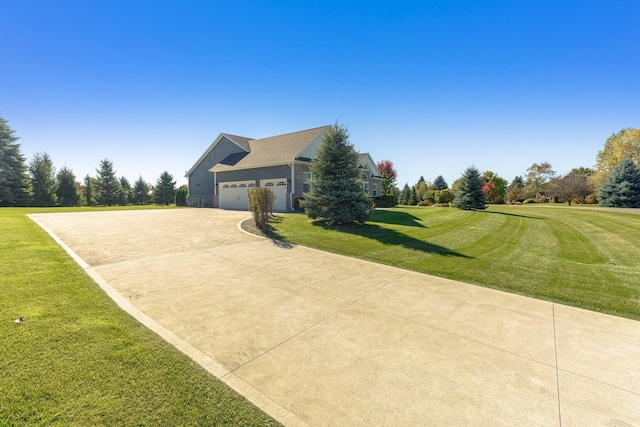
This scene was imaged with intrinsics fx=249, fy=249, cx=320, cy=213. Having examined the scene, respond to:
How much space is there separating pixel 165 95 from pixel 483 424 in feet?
65.7

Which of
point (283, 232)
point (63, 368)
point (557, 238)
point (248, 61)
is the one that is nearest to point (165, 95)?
point (248, 61)

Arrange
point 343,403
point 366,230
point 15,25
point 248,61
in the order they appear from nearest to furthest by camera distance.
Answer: point 343,403 < point 15,25 < point 366,230 < point 248,61

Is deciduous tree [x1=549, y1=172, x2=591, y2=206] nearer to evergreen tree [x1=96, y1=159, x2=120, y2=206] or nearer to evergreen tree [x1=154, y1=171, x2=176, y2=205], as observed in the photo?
evergreen tree [x1=154, y1=171, x2=176, y2=205]

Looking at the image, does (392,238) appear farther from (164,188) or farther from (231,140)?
(164,188)

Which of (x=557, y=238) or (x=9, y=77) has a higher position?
(x=9, y=77)

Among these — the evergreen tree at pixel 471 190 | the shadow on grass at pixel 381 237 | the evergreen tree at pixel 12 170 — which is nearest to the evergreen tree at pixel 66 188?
the evergreen tree at pixel 12 170

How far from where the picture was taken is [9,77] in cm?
1231

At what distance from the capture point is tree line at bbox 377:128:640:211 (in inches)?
1146

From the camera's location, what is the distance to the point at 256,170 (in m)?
23.4

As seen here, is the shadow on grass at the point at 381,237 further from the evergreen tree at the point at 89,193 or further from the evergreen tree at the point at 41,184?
the evergreen tree at the point at 89,193

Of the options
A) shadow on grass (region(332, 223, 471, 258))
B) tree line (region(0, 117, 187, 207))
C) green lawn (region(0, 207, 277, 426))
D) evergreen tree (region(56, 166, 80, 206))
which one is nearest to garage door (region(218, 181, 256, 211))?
tree line (region(0, 117, 187, 207))

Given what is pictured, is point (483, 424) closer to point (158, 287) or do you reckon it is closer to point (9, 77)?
point (158, 287)

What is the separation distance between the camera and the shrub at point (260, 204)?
1224 centimetres

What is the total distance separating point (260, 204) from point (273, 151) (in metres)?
13.2
